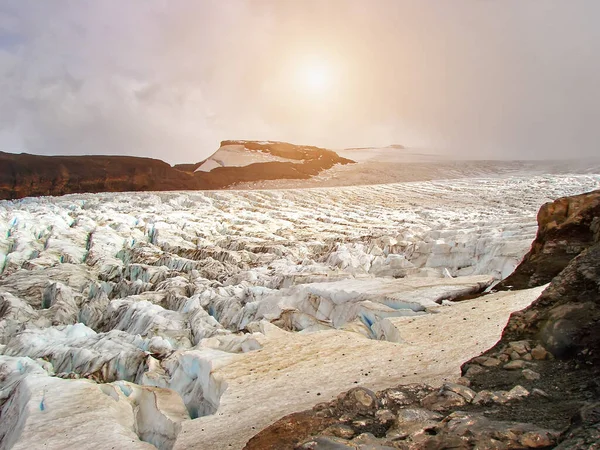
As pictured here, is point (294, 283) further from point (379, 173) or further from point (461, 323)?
point (379, 173)

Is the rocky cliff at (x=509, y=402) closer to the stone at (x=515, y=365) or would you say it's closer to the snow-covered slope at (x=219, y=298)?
the stone at (x=515, y=365)

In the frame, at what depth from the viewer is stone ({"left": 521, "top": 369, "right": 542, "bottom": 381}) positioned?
15.8 ft

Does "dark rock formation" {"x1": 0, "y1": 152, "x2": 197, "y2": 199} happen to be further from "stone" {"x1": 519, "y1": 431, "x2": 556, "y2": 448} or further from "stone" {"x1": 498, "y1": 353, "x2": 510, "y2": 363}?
"stone" {"x1": 519, "y1": 431, "x2": 556, "y2": 448}

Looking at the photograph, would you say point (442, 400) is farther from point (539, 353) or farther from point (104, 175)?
point (104, 175)

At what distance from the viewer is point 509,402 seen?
4410 millimetres

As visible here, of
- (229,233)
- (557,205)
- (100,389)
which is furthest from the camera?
(229,233)

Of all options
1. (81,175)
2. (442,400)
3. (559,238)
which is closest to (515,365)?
(442,400)

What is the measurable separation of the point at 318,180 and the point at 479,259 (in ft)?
94.7

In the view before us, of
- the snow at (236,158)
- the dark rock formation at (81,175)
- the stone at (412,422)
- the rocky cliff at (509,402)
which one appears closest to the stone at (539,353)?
the rocky cliff at (509,402)

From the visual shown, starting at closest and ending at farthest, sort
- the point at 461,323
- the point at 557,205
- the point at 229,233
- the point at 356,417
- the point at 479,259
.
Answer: the point at 356,417 < the point at 461,323 < the point at 557,205 < the point at 479,259 < the point at 229,233

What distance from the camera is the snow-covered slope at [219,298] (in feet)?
22.0

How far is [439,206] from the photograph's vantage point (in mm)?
28500

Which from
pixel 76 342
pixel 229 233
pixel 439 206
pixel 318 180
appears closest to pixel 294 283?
pixel 76 342

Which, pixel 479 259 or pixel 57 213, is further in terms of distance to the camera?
pixel 57 213
